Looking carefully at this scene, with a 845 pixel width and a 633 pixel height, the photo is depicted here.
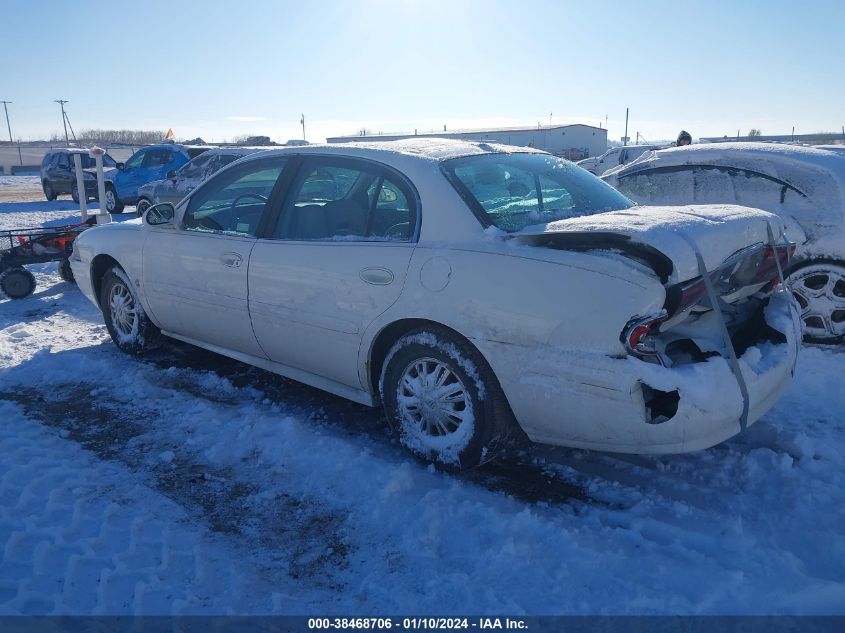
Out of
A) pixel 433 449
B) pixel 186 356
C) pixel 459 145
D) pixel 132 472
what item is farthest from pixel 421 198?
pixel 186 356

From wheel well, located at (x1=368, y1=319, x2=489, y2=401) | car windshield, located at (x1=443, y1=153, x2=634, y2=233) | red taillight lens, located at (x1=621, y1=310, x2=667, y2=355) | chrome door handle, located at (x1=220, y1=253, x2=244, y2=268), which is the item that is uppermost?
car windshield, located at (x1=443, y1=153, x2=634, y2=233)

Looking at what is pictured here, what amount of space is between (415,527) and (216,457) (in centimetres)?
133

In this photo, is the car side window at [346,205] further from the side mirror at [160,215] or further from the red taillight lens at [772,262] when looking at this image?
the red taillight lens at [772,262]

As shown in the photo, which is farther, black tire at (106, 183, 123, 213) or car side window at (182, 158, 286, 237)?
black tire at (106, 183, 123, 213)

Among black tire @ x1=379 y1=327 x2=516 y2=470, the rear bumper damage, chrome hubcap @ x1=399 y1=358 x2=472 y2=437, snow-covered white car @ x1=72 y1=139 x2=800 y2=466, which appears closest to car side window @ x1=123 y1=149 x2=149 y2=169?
snow-covered white car @ x1=72 y1=139 x2=800 y2=466

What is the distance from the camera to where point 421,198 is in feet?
11.3

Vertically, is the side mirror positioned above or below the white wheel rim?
above

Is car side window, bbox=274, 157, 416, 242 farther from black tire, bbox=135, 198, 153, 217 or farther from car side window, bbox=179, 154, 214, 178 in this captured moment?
black tire, bbox=135, 198, 153, 217

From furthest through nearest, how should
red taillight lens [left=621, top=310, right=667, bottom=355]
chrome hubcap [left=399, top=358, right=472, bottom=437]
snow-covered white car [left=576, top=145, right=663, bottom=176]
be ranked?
1. snow-covered white car [left=576, top=145, right=663, bottom=176]
2. chrome hubcap [left=399, top=358, right=472, bottom=437]
3. red taillight lens [left=621, top=310, right=667, bottom=355]

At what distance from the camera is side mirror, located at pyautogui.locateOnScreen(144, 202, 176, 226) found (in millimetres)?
4797

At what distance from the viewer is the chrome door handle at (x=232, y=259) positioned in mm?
4160

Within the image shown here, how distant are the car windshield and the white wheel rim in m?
2.43

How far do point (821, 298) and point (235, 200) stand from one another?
474 centimetres

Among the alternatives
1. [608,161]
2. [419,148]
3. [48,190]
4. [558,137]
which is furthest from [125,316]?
[558,137]
